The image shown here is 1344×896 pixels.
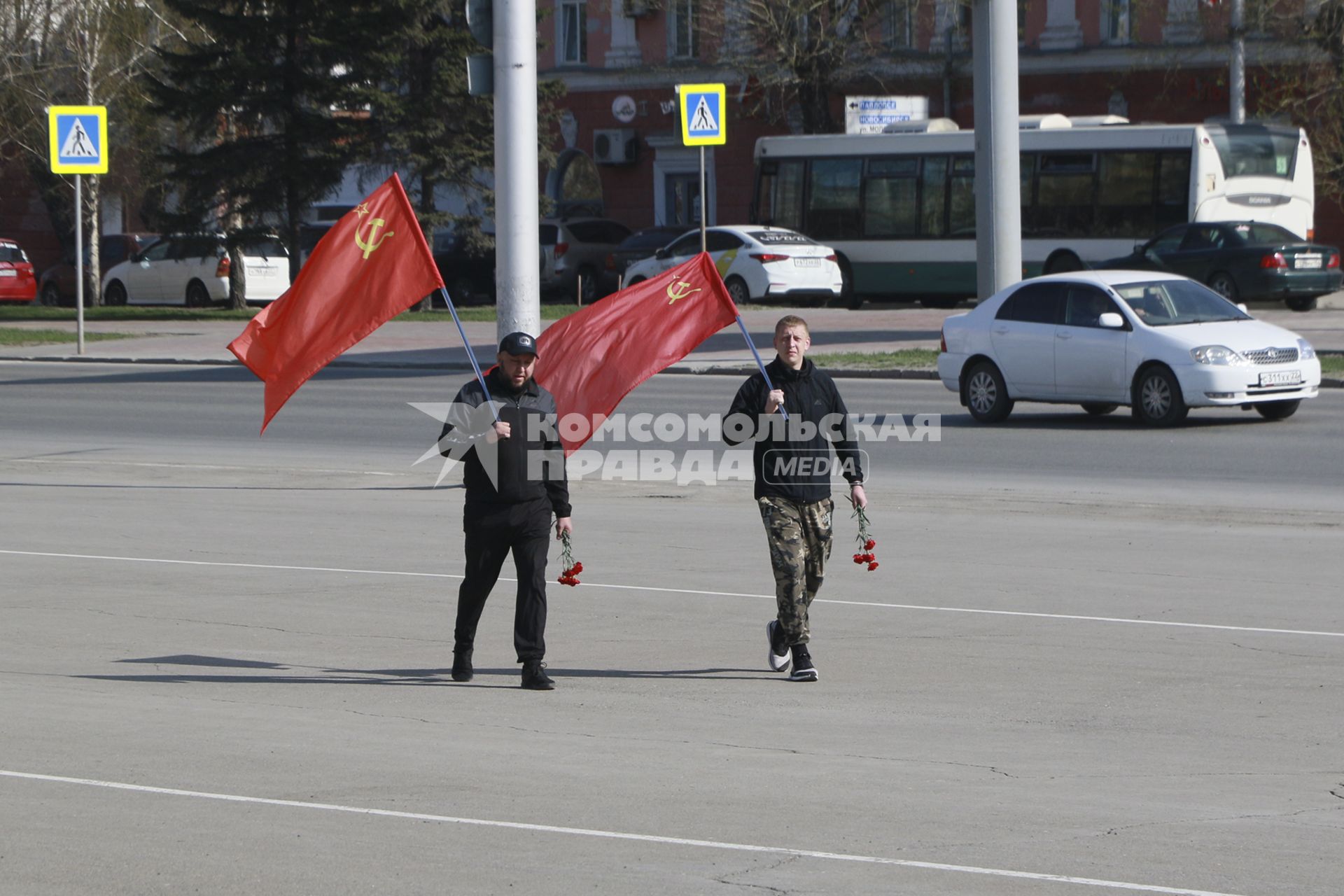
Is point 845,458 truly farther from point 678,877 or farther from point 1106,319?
point 1106,319

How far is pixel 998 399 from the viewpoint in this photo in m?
20.1

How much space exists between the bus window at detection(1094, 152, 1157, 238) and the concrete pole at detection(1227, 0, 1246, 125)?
6.63 metres

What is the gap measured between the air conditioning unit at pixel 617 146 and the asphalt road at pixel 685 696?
37.4 meters

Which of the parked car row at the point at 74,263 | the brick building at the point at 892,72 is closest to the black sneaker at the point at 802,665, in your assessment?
the brick building at the point at 892,72

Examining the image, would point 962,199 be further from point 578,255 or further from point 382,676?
point 382,676

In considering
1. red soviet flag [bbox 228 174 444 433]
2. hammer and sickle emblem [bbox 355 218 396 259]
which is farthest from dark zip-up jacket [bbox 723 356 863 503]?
hammer and sickle emblem [bbox 355 218 396 259]

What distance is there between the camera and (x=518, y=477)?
27.3 ft

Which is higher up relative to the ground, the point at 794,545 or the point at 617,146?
the point at 617,146

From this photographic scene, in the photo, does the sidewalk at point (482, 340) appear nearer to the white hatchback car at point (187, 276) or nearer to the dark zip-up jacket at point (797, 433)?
the white hatchback car at point (187, 276)

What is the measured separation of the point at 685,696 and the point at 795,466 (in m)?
1.10

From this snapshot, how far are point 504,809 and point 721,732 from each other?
148 centimetres

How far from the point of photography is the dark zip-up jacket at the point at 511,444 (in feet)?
27.2

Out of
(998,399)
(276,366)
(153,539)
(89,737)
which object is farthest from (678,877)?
(998,399)

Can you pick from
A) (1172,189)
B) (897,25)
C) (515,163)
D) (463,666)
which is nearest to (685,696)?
(463,666)
